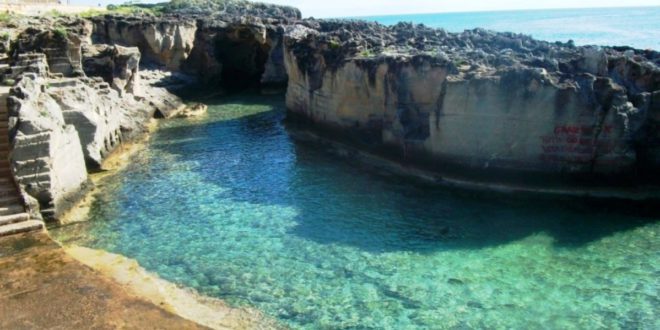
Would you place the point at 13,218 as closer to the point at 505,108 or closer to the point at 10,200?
the point at 10,200

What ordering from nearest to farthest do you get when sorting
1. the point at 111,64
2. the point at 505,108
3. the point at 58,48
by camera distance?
the point at 505,108
the point at 58,48
the point at 111,64

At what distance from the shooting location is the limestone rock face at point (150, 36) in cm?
4506

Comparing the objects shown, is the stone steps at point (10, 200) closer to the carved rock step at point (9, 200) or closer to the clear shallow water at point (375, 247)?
the carved rock step at point (9, 200)

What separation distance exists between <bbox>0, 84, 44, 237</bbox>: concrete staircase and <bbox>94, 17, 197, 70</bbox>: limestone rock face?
87.2 feet

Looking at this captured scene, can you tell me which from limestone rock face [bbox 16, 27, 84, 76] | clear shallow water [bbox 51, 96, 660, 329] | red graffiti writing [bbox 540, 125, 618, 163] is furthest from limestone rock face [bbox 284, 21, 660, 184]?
limestone rock face [bbox 16, 27, 84, 76]

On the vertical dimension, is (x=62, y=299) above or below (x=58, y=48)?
below

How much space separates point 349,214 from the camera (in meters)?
20.8

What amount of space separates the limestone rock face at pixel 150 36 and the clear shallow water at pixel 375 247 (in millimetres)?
21893

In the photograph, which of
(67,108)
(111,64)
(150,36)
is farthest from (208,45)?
(67,108)

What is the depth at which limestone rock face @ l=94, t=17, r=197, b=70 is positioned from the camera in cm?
4506

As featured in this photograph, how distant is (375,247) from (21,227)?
10905 millimetres

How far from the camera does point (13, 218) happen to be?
17.4 metres

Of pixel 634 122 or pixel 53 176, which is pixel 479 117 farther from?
pixel 53 176

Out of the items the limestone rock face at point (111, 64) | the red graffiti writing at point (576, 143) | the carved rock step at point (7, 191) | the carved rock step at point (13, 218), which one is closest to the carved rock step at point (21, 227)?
the carved rock step at point (13, 218)
